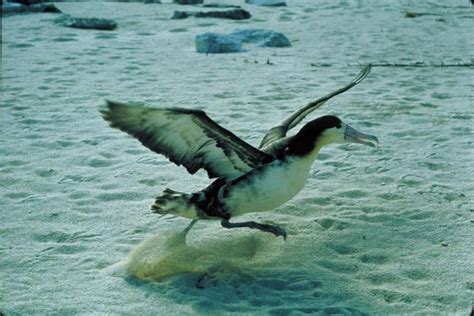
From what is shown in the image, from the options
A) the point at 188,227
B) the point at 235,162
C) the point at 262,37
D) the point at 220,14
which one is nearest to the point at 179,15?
the point at 220,14

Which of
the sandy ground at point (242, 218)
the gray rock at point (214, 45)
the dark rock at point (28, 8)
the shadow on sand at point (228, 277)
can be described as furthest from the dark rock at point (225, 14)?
the shadow on sand at point (228, 277)

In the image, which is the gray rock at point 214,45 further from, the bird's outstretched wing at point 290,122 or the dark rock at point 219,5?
the bird's outstretched wing at point 290,122

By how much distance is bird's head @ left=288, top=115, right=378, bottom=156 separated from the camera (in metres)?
3.31

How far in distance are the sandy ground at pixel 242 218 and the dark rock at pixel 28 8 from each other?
357 centimetres

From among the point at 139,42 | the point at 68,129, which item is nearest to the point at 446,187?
the point at 68,129

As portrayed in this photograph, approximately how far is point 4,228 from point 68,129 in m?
2.08

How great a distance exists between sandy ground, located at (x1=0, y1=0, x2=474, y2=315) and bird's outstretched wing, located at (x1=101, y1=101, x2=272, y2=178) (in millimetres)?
503

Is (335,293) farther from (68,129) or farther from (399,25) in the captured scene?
→ (399,25)

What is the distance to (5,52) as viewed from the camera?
8922 mm

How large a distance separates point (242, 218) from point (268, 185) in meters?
0.81

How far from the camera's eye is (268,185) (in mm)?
3281

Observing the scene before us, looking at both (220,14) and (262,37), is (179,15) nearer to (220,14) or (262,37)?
(220,14)

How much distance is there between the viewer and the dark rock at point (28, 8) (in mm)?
12359

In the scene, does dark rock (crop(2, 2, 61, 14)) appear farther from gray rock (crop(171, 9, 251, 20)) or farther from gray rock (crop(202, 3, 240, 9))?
gray rock (crop(202, 3, 240, 9))
